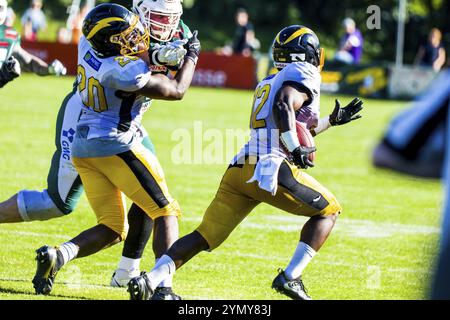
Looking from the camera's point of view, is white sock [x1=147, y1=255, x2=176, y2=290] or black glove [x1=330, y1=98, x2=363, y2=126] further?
black glove [x1=330, y1=98, x2=363, y2=126]

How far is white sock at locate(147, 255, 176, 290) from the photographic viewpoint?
17.3ft

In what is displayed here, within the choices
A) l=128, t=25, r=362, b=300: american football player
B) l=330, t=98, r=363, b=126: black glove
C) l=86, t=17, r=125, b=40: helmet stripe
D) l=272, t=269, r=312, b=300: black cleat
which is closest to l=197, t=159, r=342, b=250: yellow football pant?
l=128, t=25, r=362, b=300: american football player

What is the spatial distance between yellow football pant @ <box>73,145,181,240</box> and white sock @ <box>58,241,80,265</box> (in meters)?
0.30

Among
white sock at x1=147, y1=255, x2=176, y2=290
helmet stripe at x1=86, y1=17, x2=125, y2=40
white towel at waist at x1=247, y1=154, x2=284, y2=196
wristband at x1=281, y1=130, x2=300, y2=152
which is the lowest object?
white sock at x1=147, y1=255, x2=176, y2=290

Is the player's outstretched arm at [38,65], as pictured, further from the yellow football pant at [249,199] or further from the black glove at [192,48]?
the yellow football pant at [249,199]

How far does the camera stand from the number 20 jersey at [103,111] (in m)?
5.46

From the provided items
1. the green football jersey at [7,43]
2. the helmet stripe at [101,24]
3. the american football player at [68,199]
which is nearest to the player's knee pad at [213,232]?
the american football player at [68,199]

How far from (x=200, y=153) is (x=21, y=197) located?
6.40m

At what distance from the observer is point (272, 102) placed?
5.55 meters

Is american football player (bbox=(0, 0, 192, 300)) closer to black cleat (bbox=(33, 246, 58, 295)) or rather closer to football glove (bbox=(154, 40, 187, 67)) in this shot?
football glove (bbox=(154, 40, 187, 67))

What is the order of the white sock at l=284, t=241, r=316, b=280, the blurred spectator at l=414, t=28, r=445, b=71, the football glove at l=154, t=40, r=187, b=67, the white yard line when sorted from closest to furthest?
the white sock at l=284, t=241, r=316, b=280, the football glove at l=154, t=40, r=187, b=67, the white yard line, the blurred spectator at l=414, t=28, r=445, b=71

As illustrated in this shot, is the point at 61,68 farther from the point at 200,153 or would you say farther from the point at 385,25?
the point at 385,25

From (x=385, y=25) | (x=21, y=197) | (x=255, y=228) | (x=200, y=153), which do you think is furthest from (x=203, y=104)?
(x=385, y=25)
